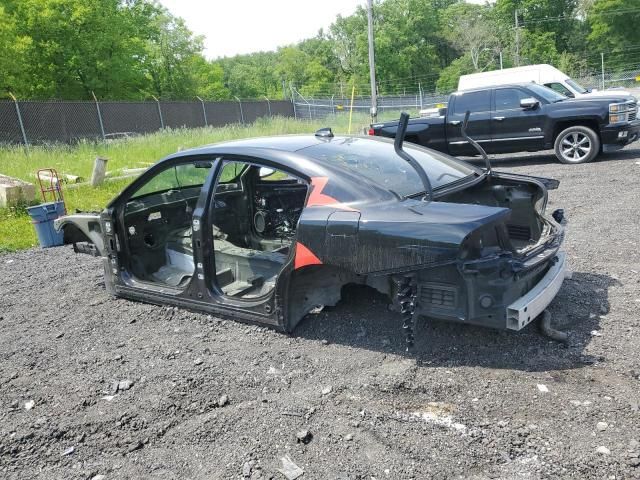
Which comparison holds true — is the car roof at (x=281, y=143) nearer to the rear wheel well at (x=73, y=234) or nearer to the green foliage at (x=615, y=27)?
the rear wheel well at (x=73, y=234)

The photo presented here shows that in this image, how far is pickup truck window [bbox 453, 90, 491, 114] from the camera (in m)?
11.8

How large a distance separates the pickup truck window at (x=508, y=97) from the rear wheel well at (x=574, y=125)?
2.97 ft

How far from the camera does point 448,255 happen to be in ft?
9.45

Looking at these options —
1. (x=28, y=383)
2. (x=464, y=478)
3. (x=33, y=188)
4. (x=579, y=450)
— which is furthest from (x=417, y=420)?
(x=33, y=188)

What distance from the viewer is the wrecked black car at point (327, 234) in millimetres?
2990

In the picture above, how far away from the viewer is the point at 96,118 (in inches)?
842

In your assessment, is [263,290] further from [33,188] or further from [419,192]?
[33,188]

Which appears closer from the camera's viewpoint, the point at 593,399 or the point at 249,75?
the point at 593,399

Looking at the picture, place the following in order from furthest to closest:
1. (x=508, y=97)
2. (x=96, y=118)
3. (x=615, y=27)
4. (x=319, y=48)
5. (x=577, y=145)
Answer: (x=319, y=48)
(x=615, y=27)
(x=96, y=118)
(x=508, y=97)
(x=577, y=145)

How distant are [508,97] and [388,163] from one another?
8940mm

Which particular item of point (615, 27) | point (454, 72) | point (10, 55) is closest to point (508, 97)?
point (10, 55)

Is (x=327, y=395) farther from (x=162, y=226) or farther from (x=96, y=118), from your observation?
(x=96, y=118)

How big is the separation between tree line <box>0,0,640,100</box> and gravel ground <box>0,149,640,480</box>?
101 ft

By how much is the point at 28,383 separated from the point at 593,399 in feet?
11.0
